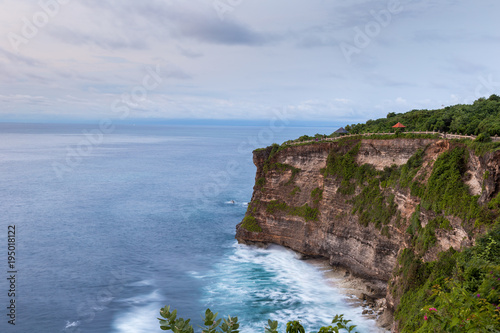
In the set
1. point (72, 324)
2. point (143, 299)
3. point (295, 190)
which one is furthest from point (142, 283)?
point (295, 190)

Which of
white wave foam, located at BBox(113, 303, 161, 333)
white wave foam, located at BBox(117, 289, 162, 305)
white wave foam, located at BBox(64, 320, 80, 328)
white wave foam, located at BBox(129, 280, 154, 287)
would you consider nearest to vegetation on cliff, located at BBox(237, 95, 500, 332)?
white wave foam, located at BBox(129, 280, 154, 287)

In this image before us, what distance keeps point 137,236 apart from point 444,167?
5120 cm

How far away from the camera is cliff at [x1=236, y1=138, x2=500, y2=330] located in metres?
33.9

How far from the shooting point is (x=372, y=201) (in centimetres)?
4884

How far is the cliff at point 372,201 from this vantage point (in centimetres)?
3394

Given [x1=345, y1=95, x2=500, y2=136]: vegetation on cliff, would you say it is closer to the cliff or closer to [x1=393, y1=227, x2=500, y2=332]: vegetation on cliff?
the cliff

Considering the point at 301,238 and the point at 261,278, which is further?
the point at 301,238

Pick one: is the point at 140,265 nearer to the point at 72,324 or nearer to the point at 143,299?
the point at 143,299

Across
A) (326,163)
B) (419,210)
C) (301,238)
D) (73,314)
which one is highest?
(326,163)

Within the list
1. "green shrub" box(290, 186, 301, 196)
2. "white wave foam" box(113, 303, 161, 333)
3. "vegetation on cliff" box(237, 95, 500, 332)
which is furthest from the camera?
"green shrub" box(290, 186, 301, 196)

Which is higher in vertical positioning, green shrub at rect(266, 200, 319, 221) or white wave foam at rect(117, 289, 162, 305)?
green shrub at rect(266, 200, 319, 221)

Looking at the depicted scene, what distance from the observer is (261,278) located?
50.7 m

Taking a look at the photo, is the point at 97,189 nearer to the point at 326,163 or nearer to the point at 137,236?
the point at 137,236

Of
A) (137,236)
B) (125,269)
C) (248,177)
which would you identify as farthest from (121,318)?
(248,177)
